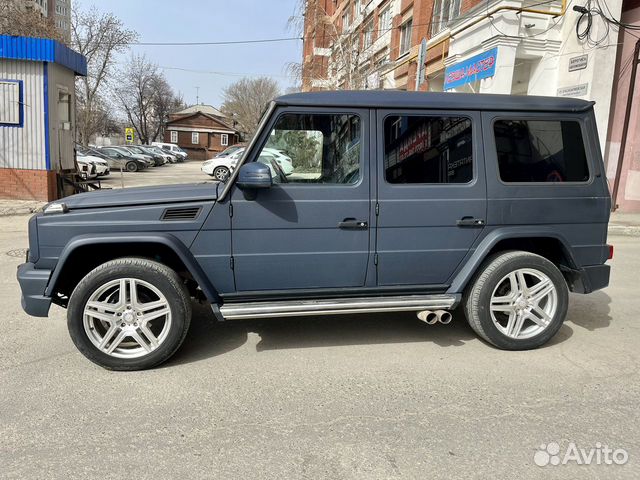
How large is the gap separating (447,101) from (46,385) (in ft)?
12.0

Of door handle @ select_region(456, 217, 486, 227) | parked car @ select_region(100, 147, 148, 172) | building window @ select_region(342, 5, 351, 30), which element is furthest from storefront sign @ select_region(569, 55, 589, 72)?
parked car @ select_region(100, 147, 148, 172)

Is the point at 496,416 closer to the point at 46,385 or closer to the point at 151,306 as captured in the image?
the point at 151,306

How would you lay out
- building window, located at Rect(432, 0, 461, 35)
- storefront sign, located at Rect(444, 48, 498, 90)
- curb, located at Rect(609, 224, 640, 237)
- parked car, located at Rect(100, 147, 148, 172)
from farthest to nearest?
parked car, located at Rect(100, 147, 148, 172) < building window, located at Rect(432, 0, 461, 35) < storefront sign, located at Rect(444, 48, 498, 90) < curb, located at Rect(609, 224, 640, 237)

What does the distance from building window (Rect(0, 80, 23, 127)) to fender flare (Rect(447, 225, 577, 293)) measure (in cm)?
1221

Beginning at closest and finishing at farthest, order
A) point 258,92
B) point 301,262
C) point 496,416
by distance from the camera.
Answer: point 496,416, point 301,262, point 258,92

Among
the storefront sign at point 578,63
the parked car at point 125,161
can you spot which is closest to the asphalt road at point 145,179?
the parked car at point 125,161

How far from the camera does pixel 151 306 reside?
3.51 m

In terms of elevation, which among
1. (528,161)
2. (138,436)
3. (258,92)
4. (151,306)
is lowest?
(138,436)

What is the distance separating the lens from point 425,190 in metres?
3.75

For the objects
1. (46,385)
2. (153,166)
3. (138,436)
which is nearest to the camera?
(138,436)

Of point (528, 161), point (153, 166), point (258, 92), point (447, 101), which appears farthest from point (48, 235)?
point (258, 92)

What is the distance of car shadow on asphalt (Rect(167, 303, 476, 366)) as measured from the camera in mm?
4082

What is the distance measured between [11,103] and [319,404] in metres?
12.4

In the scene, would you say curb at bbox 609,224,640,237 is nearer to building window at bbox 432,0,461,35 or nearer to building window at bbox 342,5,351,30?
building window at bbox 432,0,461,35
